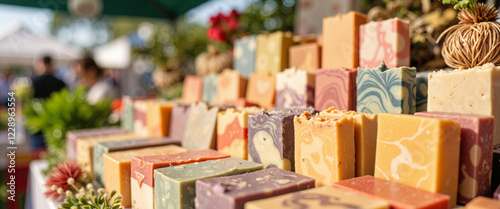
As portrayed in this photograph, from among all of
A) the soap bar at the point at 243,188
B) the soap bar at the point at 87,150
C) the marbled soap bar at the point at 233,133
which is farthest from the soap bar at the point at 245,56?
the soap bar at the point at 243,188

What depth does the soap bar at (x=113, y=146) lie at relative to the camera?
1484 mm

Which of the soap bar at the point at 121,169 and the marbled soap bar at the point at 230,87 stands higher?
the marbled soap bar at the point at 230,87

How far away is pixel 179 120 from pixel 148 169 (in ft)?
1.98

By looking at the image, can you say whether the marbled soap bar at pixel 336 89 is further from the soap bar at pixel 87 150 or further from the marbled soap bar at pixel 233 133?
the soap bar at pixel 87 150

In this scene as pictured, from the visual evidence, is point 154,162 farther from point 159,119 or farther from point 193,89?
point 193,89

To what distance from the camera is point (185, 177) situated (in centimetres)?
97

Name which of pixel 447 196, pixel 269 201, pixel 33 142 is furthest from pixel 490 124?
pixel 33 142

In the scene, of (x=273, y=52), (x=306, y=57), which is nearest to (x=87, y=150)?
(x=273, y=52)

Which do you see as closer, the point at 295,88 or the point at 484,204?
the point at 484,204

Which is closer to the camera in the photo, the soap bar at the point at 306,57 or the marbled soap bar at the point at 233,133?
the marbled soap bar at the point at 233,133

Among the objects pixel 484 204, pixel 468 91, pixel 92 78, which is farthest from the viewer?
pixel 92 78

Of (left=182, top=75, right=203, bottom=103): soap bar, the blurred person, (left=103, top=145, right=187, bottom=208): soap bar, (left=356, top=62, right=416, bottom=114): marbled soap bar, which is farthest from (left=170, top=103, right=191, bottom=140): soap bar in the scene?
the blurred person

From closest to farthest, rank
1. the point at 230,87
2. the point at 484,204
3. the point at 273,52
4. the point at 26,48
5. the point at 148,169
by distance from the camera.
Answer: the point at 484,204
the point at 148,169
the point at 273,52
the point at 230,87
the point at 26,48

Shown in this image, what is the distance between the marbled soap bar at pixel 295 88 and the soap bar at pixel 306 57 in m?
0.12
